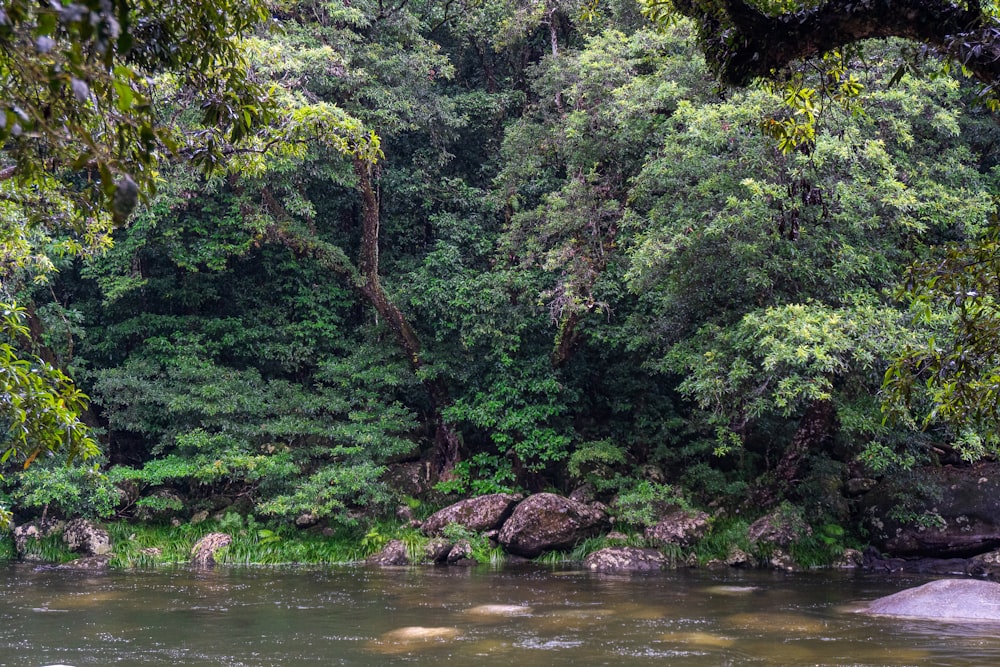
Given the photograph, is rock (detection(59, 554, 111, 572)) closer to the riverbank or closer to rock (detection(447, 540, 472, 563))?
the riverbank

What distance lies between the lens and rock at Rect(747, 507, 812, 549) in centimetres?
1350

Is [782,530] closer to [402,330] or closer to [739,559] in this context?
[739,559]

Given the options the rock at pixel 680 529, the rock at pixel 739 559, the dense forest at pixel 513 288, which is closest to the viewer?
the dense forest at pixel 513 288

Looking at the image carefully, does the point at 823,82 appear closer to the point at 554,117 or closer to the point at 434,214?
the point at 554,117

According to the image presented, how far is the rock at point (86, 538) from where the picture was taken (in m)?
14.1

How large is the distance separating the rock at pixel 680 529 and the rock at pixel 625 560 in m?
0.32

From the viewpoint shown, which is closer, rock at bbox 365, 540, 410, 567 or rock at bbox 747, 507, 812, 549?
rock at bbox 747, 507, 812, 549

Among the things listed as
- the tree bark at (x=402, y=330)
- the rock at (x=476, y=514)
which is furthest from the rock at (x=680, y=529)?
the tree bark at (x=402, y=330)

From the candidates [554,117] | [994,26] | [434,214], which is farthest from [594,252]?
[994,26]

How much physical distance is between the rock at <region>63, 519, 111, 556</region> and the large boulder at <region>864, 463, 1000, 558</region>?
12622mm

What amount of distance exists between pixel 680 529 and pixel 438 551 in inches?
157

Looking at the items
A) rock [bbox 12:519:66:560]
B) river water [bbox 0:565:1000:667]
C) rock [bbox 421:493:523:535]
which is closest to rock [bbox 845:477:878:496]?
river water [bbox 0:565:1000:667]

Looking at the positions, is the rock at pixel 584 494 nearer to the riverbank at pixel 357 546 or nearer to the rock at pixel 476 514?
the riverbank at pixel 357 546

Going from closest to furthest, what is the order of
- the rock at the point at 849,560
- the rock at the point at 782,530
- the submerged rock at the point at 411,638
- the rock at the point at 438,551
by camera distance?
the submerged rock at the point at 411,638, the rock at the point at 849,560, the rock at the point at 782,530, the rock at the point at 438,551
